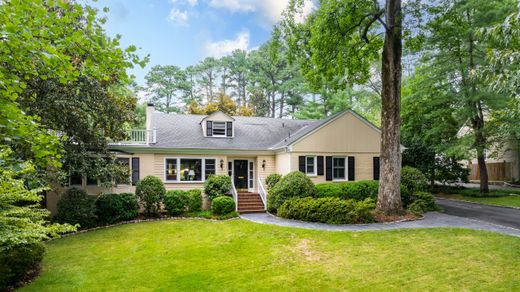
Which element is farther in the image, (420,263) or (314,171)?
(314,171)

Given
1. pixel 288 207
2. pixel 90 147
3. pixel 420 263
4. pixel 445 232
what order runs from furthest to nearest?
pixel 288 207
pixel 90 147
pixel 445 232
pixel 420 263

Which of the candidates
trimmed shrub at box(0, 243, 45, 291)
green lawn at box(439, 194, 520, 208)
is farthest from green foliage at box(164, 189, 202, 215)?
green lawn at box(439, 194, 520, 208)

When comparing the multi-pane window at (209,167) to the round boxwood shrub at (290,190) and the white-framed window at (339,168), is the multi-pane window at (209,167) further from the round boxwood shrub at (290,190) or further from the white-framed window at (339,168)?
the white-framed window at (339,168)

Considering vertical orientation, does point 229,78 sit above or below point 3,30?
above

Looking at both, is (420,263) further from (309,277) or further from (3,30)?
(3,30)

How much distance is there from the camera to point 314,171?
1650cm

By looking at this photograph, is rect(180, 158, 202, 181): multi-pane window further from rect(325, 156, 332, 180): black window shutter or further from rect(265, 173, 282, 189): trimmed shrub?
rect(325, 156, 332, 180): black window shutter

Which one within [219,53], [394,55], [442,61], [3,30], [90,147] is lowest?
[90,147]

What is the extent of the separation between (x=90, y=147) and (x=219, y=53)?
2784 centimetres

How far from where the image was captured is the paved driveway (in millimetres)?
11251

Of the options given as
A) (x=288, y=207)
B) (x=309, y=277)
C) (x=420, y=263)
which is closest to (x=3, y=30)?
(x=309, y=277)

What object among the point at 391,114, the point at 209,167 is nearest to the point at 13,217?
the point at 209,167

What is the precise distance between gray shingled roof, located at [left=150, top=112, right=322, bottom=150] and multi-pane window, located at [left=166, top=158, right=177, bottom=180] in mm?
914

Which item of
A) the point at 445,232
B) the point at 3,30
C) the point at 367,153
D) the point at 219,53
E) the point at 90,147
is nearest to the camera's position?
the point at 3,30
